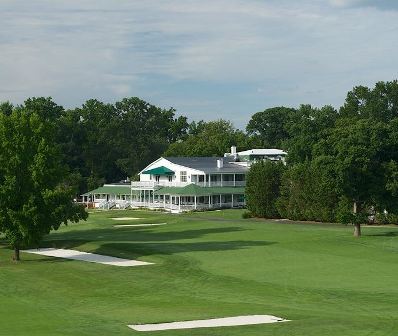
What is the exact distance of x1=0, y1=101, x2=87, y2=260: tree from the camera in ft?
168

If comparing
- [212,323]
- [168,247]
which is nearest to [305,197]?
[168,247]

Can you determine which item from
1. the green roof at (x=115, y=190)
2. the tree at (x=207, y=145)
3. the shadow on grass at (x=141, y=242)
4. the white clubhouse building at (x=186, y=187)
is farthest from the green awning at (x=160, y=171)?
the shadow on grass at (x=141, y=242)

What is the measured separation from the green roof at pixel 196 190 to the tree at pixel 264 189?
55.8 ft

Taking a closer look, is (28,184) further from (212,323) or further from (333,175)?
(212,323)

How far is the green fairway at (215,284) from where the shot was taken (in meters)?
26.6

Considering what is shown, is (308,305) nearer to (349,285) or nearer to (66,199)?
(349,285)

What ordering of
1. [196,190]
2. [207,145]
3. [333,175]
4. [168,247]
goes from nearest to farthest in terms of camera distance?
[168,247], [333,175], [196,190], [207,145]

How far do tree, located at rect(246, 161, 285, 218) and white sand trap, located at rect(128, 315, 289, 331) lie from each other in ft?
181

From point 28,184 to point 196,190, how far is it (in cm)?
5120

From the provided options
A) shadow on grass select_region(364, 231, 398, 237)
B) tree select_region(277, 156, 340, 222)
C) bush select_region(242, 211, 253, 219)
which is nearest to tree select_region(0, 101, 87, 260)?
shadow on grass select_region(364, 231, 398, 237)

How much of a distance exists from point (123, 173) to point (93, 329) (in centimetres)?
12812

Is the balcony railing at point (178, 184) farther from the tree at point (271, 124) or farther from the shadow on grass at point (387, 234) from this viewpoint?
the tree at point (271, 124)

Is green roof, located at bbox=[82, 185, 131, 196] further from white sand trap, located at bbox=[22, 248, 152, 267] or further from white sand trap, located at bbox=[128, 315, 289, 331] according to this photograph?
white sand trap, located at bbox=[128, 315, 289, 331]

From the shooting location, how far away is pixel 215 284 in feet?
122
